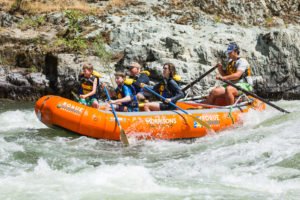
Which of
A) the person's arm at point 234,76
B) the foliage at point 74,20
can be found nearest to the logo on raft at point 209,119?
the person's arm at point 234,76

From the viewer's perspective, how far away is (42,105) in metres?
7.88

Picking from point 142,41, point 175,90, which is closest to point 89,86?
point 175,90

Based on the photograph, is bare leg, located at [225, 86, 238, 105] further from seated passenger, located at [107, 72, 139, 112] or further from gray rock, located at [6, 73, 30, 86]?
gray rock, located at [6, 73, 30, 86]

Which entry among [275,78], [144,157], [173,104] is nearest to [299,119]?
[173,104]

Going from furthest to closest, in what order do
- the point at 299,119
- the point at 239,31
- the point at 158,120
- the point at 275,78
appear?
the point at 239,31, the point at 275,78, the point at 299,119, the point at 158,120

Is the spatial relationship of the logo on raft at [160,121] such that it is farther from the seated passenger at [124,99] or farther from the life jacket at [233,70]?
the life jacket at [233,70]

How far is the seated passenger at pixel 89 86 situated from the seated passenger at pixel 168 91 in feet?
3.37

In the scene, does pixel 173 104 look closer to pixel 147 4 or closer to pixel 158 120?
pixel 158 120

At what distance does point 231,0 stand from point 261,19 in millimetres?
1461

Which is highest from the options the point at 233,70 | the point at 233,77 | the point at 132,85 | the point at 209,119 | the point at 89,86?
the point at 233,70

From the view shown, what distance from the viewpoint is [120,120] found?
777 centimetres

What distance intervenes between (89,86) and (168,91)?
1502 millimetres

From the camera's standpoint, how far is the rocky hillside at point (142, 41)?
46.4ft

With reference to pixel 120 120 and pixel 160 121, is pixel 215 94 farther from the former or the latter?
pixel 120 120
